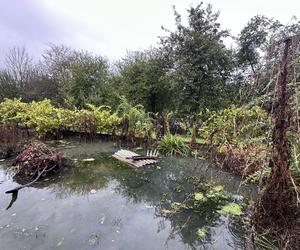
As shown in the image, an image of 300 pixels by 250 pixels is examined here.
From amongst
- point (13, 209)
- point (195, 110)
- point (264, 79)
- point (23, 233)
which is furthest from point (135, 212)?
point (195, 110)

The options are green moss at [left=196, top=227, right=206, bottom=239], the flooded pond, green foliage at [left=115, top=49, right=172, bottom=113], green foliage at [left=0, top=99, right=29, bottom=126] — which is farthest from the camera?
green foliage at [left=115, top=49, right=172, bottom=113]

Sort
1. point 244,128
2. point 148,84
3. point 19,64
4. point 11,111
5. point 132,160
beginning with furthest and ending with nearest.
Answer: point 19,64, point 148,84, point 11,111, point 132,160, point 244,128

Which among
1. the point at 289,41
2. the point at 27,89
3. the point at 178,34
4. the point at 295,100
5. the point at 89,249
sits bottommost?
the point at 89,249

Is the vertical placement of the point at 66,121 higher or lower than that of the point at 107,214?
higher

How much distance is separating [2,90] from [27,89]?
4.94 feet

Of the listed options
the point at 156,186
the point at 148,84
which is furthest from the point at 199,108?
the point at 156,186

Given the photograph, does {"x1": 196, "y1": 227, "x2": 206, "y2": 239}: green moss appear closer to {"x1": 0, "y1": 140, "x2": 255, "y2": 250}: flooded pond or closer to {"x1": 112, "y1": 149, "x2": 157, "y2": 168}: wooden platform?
{"x1": 0, "y1": 140, "x2": 255, "y2": 250}: flooded pond

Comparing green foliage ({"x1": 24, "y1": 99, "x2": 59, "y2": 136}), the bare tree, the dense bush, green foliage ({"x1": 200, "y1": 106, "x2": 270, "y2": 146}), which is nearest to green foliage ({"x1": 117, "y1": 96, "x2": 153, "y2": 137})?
the dense bush

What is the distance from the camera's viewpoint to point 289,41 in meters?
2.31

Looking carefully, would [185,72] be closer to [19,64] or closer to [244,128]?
[244,128]

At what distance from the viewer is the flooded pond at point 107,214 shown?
9.74 feet

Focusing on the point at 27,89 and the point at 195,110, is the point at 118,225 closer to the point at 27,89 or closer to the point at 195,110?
the point at 195,110

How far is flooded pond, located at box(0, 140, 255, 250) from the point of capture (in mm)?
2969

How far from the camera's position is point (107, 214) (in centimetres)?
361
